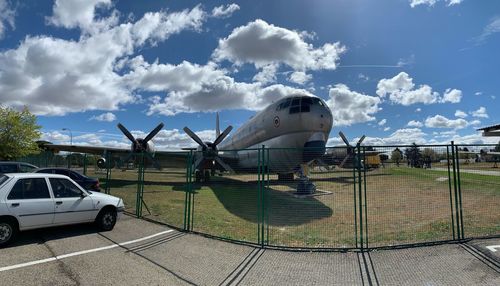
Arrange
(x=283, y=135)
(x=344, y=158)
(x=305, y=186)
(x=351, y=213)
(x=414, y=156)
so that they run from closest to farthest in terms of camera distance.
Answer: (x=414, y=156)
(x=344, y=158)
(x=305, y=186)
(x=351, y=213)
(x=283, y=135)

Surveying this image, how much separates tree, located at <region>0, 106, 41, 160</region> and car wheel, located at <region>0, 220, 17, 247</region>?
27.9 metres

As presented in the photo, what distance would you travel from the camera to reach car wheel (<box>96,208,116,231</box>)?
29.4ft

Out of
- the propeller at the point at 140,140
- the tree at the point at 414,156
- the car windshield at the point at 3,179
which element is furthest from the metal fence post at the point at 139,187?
the propeller at the point at 140,140

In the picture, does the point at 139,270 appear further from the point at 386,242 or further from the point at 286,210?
the point at 286,210

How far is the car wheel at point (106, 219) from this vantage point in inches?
353

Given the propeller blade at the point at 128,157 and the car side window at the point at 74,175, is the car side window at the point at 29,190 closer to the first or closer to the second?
the propeller blade at the point at 128,157

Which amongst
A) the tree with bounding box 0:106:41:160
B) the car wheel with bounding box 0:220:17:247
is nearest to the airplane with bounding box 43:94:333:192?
the car wheel with bounding box 0:220:17:247

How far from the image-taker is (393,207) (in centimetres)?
1345

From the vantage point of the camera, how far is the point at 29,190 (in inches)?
301

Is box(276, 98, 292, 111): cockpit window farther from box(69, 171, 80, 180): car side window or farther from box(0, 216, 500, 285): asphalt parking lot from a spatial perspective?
box(0, 216, 500, 285): asphalt parking lot

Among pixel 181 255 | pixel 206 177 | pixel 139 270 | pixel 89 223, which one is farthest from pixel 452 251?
pixel 206 177

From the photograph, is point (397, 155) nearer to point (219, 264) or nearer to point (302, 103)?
point (219, 264)

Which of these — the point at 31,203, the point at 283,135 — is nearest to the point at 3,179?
the point at 31,203

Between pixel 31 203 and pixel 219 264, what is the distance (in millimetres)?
4792
